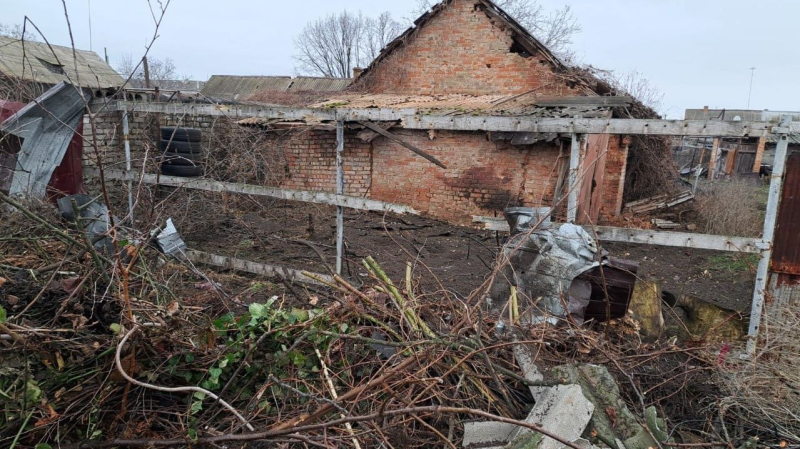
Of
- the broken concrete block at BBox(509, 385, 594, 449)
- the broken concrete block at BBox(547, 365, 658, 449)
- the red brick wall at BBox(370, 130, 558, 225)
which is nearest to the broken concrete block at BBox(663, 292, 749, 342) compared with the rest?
the broken concrete block at BBox(547, 365, 658, 449)

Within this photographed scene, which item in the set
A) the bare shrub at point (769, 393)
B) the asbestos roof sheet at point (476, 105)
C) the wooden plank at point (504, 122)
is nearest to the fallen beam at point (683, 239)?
the bare shrub at point (769, 393)

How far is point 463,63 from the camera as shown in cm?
1268

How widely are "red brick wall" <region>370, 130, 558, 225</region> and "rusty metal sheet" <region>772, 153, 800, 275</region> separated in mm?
5479

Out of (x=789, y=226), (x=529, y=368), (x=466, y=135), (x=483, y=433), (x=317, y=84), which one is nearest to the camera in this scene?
(x=483, y=433)

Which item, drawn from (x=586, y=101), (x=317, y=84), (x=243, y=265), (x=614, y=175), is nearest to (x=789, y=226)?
(x=243, y=265)

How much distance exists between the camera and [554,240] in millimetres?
4043

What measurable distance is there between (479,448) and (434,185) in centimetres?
886

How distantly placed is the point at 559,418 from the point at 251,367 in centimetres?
165

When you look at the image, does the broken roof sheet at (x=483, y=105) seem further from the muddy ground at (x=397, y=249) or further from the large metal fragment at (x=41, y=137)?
the large metal fragment at (x=41, y=137)

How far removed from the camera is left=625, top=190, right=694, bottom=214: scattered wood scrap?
12484 millimetres

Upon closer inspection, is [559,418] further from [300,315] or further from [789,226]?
[789,226]

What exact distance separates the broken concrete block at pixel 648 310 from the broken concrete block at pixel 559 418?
2201mm

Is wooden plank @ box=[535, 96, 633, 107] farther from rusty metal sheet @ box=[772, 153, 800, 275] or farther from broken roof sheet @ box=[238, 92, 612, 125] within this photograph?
rusty metal sheet @ box=[772, 153, 800, 275]

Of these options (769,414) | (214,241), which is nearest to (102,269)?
(769,414)
